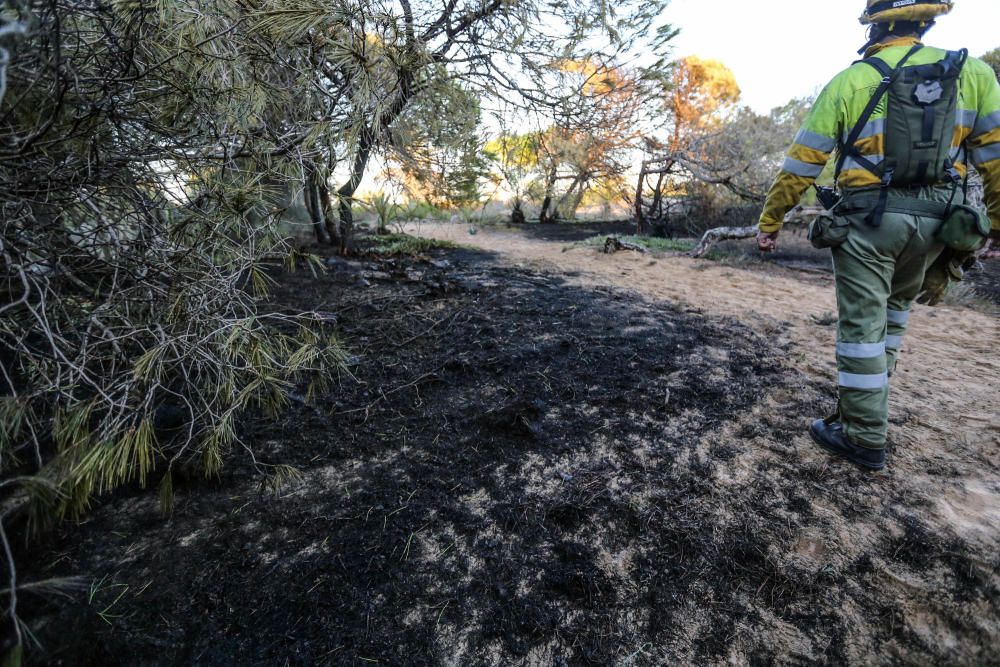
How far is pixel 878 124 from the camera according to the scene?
1694mm

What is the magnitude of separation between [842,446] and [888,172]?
3.72 feet

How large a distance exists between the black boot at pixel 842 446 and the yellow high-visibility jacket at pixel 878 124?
1025 millimetres

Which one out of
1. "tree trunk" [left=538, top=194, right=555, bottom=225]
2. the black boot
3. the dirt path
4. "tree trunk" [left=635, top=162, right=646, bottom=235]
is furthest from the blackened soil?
"tree trunk" [left=538, top=194, right=555, bottom=225]

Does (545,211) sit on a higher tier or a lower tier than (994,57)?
lower

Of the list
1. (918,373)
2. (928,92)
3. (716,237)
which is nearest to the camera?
(928,92)

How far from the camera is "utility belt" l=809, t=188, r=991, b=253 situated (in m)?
1.63

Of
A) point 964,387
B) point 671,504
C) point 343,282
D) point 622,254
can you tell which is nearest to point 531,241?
point 622,254

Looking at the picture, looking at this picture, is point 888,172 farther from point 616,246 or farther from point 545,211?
point 545,211

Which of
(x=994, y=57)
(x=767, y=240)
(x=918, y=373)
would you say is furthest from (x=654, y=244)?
(x=994, y=57)

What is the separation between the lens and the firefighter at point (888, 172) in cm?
166

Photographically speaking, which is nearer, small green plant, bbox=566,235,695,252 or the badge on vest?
the badge on vest

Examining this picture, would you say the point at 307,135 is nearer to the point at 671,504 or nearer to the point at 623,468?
the point at 623,468

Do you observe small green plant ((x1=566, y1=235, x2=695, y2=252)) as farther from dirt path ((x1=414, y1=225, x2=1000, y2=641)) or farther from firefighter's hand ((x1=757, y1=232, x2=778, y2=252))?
firefighter's hand ((x1=757, y1=232, x2=778, y2=252))

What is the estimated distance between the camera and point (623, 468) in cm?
185
